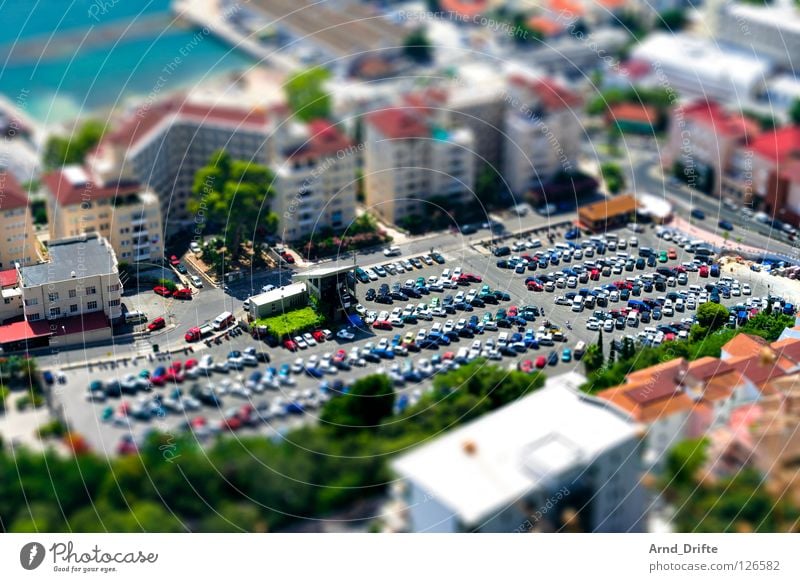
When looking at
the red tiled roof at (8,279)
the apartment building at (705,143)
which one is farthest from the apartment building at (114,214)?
the apartment building at (705,143)

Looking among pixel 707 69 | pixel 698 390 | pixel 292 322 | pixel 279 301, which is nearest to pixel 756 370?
pixel 698 390

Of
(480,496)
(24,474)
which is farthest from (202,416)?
(480,496)

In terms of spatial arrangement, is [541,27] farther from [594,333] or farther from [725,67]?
[594,333]

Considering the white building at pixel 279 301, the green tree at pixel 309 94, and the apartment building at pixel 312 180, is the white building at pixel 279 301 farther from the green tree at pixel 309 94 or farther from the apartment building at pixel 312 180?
the green tree at pixel 309 94

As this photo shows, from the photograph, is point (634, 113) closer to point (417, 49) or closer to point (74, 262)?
point (417, 49)

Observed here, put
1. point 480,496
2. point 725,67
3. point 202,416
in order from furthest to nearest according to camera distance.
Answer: point 725,67, point 202,416, point 480,496

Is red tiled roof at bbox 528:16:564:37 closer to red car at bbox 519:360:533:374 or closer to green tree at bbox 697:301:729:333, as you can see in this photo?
green tree at bbox 697:301:729:333
